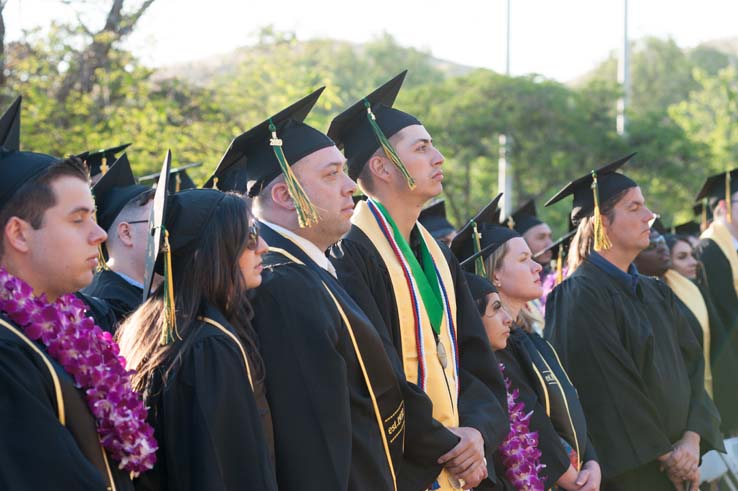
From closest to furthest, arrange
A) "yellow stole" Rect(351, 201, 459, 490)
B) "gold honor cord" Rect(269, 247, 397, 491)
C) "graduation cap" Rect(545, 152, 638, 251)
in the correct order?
"gold honor cord" Rect(269, 247, 397, 491) → "yellow stole" Rect(351, 201, 459, 490) → "graduation cap" Rect(545, 152, 638, 251)

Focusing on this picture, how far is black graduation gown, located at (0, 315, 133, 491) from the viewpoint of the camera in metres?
2.63

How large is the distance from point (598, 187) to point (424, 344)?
8.62 ft

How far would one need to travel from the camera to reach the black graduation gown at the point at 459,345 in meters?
4.10

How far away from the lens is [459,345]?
4.68 metres

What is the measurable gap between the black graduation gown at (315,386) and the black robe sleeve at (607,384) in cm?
265

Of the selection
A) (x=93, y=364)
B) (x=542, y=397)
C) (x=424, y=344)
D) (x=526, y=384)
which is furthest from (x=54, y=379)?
(x=542, y=397)

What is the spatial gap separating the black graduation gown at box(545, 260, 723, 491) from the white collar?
8.76ft

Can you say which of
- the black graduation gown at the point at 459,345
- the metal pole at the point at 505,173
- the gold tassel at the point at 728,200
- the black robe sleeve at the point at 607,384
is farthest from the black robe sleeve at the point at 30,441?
the metal pole at the point at 505,173

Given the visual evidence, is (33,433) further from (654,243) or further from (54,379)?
(654,243)

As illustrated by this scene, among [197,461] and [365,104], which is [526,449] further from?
[197,461]

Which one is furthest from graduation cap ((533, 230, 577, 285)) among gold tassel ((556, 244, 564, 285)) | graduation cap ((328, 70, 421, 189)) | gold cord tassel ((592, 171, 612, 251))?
graduation cap ((328, 70, 421, 189))

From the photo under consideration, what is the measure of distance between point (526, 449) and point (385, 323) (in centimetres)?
114

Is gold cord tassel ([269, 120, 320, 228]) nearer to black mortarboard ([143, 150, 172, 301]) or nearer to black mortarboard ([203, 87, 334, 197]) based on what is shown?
black mortarboard ([203, 87, 334, 197])

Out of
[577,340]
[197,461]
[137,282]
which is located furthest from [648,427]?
[197,461]
